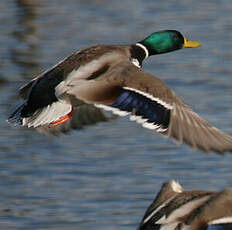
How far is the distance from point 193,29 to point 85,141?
3031mm

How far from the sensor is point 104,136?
8.52m

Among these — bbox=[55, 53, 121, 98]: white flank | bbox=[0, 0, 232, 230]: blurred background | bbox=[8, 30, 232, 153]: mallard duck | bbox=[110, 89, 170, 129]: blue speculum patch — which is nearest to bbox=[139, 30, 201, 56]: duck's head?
bbox=[8, 30, 232, 153]: mallard duck

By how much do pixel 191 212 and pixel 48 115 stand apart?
4.79 feet

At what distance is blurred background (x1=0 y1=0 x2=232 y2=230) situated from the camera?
23.9 ft

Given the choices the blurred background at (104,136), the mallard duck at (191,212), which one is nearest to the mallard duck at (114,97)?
the mallard duck at (191,212)

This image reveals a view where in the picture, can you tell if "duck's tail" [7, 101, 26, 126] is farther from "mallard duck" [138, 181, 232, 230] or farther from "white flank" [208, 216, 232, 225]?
"white flank" [208, 216, 232, 225]

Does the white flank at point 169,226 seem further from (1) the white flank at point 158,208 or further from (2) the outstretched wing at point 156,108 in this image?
(2) the outstretched wing at point 156,108

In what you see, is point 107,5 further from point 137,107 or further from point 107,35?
point 137,107

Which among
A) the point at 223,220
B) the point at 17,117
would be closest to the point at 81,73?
the point at 17,117

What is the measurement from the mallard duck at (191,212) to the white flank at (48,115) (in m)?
1.17

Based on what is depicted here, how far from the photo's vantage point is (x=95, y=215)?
7066 millimetres

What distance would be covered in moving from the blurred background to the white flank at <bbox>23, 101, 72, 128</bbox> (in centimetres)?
74

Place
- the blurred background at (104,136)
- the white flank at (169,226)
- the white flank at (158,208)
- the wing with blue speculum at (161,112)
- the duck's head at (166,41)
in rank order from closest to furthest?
the white flank at (169,226) → the white flank at (158,208) → the wing with blue speculum at (161,112) → the blurred background at (104,136) → the duck's head at (166,41)

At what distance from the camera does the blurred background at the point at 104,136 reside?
7.27 m
